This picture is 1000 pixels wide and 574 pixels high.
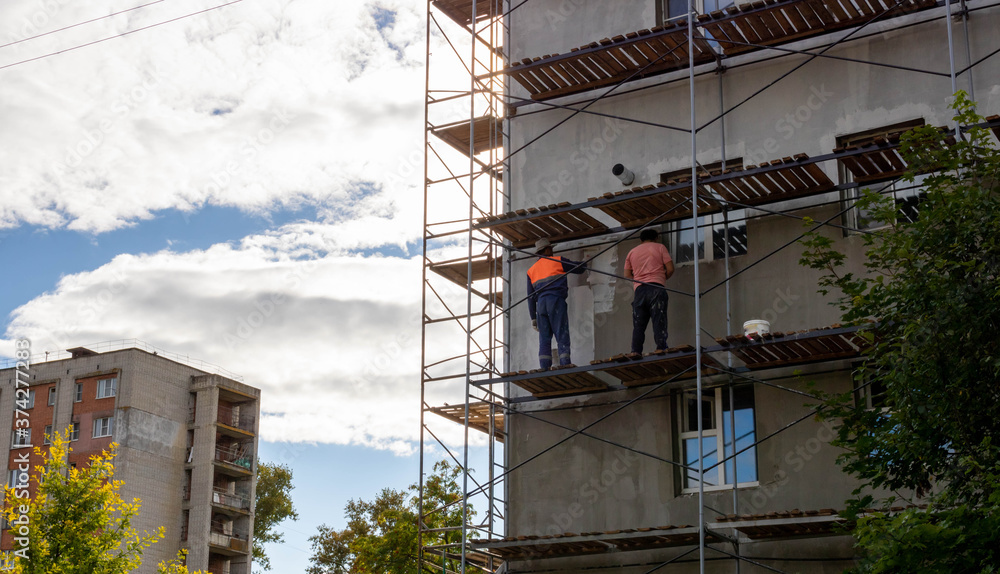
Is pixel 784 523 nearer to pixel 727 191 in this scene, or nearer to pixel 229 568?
pixel 727 191

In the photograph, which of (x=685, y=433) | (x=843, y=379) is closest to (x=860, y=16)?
(x=843, y=379)

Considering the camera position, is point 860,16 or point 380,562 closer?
point 860,16

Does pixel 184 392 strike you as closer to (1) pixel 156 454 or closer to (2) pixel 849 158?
(1) pixel 156 454

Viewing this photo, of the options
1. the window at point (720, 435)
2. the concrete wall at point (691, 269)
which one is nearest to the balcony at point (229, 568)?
the concrete wall at point (691, 269)

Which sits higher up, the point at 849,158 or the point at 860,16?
the point at 860,16

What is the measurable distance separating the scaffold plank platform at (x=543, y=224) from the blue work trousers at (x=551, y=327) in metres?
1.27

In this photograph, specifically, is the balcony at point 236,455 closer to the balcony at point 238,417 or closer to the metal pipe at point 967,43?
the balcony at point 238,417

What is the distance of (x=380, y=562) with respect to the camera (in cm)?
2911

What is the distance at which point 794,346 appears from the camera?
14.6 metres

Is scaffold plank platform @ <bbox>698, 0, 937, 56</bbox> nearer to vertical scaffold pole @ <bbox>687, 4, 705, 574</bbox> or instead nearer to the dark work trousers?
vertical scaffold pole @ <bbox>687, 4, 705, 574</bbox>

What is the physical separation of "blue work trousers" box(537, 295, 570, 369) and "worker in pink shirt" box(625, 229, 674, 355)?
3.53 feet

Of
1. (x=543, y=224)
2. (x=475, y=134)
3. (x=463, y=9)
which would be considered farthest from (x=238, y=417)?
(x=543, y=224)

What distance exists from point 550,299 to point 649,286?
5.22ft

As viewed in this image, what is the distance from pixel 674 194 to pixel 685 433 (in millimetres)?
3491
